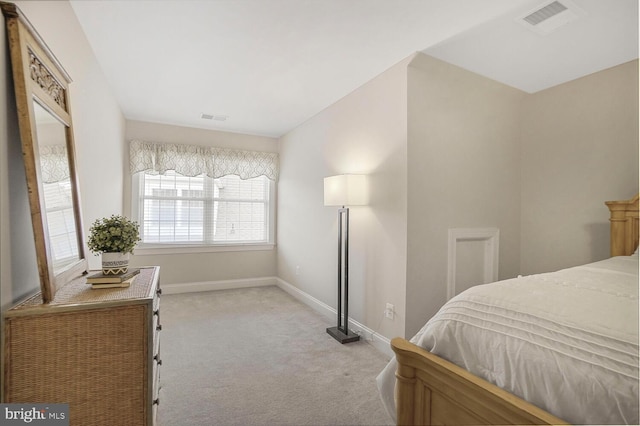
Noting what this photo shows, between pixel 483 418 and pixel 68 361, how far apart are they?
1543 mm

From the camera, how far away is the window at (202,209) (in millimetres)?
4633

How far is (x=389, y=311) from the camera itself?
9.09 feet

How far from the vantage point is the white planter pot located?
5.08 ft

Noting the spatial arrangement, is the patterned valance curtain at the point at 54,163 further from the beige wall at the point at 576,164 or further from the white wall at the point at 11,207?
the beige wall at the point at 576,164

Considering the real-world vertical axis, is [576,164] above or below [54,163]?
above

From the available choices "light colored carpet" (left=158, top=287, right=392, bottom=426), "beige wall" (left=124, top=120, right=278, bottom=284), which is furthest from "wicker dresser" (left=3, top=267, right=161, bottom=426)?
"beige wall" (left=124, top=120, right=278, bottom=284)

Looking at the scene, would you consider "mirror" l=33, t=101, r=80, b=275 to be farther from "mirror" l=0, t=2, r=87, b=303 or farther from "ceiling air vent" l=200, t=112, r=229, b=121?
"ceiling air vent" l=200, t=112, r=229, b=121

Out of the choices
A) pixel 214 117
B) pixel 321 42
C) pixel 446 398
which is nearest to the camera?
pixel 446 398

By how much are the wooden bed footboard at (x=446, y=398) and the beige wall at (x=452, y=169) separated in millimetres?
1268

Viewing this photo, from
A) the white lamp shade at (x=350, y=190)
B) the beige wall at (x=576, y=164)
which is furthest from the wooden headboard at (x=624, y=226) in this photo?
the white lamp shade at (x=350, y=190)

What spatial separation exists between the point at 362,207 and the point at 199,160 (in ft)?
9.35

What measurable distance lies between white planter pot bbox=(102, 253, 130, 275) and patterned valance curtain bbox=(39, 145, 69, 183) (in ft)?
1.41

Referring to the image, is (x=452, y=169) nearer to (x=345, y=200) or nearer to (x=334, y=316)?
(x=345, y=200)

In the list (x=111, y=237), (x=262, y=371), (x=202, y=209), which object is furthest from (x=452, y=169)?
(x=202, y=209)
